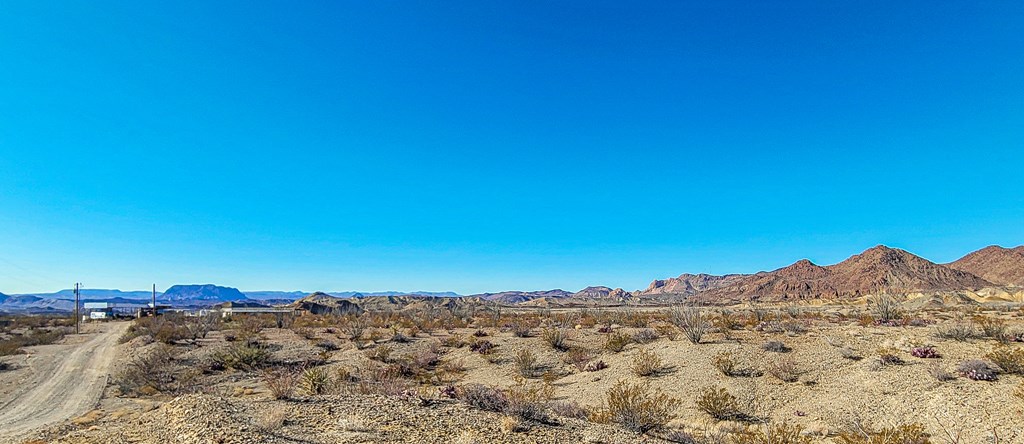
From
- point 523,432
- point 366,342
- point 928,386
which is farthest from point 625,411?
point 366,342

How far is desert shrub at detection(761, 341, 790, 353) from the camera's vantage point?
16.7 metres

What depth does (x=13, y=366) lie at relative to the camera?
23156mm

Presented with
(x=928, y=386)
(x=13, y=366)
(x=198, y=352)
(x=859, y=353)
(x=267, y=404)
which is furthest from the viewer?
(x=198, y=352)

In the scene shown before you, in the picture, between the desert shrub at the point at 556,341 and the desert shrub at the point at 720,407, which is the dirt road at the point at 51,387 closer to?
the desert shrub at the point at 720,407

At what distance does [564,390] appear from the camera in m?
14.4

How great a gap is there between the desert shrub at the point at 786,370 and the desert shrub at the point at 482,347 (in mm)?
10958

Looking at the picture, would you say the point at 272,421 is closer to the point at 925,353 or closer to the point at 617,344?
the point at 617,344

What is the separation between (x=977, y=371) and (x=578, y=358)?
35.5 ft

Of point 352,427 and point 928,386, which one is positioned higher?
point 352,427

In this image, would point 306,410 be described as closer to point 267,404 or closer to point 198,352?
point 267,404

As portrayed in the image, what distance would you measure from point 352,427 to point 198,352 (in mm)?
21570

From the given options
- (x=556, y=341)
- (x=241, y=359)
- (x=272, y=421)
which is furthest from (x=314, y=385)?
(x=556, y=341)

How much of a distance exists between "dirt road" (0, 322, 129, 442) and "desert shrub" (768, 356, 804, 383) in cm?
1774

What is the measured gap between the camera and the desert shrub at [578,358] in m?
17.9
